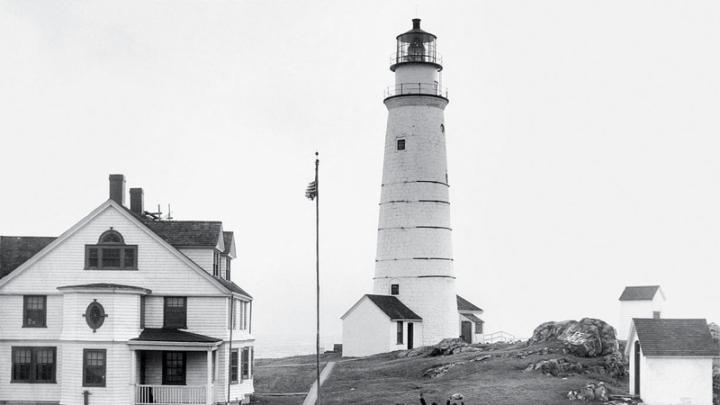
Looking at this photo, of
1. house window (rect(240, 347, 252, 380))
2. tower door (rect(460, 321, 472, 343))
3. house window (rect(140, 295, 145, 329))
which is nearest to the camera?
house window (rect(140, 295, 145, 329))

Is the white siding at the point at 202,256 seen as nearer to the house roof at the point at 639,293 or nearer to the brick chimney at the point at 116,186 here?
the brick chimney at the point at 116,186

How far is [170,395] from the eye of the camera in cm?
4181

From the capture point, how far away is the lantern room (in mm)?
68625

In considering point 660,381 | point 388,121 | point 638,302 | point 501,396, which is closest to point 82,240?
point 501,396

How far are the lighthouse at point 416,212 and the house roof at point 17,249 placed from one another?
24.7 meters

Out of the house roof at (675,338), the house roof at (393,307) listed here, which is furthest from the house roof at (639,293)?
the house roof at (675,338)

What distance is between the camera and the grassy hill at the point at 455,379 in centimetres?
4250

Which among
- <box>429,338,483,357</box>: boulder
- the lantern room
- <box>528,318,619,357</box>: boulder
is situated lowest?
<box>429,338,483,357</box>: boulder

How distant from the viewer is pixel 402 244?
221ft

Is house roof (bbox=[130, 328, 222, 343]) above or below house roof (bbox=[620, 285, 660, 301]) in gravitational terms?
below

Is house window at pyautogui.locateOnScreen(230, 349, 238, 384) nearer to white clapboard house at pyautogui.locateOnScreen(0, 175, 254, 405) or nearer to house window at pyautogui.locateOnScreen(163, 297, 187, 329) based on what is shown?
white clapboard house at pyautogui.locateOnScreen(0, 175, 254, 405)

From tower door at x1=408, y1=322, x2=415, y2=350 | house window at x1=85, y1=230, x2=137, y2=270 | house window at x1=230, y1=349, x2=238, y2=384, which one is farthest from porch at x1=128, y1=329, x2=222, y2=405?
tower door at x1=408, y1=322, x2=415, y2=350

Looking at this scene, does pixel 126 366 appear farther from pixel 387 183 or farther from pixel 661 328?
pixel 387 183

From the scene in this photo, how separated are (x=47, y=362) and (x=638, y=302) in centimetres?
4901
